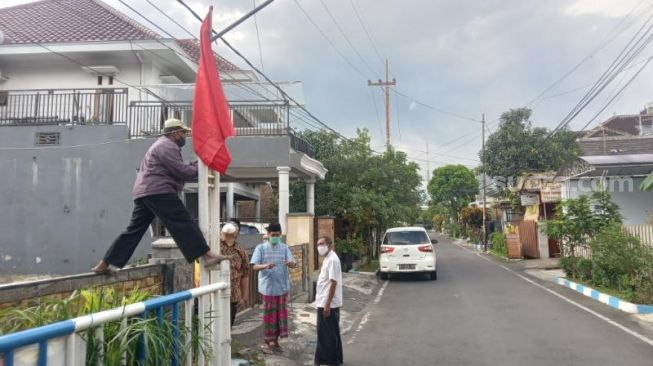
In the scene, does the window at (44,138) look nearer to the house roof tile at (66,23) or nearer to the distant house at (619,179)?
the house roof tile at (66,23)

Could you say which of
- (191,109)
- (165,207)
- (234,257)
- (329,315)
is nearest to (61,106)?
(191,109)

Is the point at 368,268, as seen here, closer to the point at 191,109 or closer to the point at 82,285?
the point at 191,109

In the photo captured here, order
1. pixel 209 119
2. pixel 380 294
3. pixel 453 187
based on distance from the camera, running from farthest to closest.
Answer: pixel 453 187 < pixel 380 294 < pixel 209 119

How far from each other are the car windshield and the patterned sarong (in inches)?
375

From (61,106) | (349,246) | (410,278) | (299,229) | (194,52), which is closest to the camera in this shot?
(299,229)

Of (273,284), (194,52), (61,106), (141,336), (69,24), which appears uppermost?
(69,24)

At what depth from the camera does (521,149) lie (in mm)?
28062

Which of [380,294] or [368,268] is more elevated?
[368,268]

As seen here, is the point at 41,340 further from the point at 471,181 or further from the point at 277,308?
the point at 471,181

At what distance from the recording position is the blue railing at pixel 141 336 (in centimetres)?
224

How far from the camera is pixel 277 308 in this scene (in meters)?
6.90

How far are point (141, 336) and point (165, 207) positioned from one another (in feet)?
5.22

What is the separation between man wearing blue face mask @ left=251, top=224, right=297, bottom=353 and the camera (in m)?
6.84

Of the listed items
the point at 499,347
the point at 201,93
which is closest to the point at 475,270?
the point at 499,347
